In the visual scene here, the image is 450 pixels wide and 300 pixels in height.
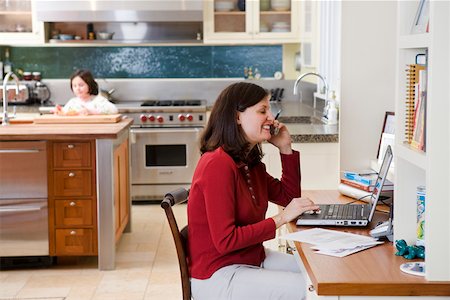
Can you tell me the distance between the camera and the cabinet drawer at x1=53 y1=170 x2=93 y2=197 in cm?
500

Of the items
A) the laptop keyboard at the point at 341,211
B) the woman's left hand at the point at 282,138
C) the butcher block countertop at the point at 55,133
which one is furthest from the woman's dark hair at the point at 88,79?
the laptop keyboard at the point at 341,211

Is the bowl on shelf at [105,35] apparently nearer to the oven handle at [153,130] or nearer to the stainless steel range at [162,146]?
the stainless steel range at [162,146]

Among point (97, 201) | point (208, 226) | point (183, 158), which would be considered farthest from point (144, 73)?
point (208, 226)

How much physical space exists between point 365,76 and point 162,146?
303 centimetres

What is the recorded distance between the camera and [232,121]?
2.89 meters

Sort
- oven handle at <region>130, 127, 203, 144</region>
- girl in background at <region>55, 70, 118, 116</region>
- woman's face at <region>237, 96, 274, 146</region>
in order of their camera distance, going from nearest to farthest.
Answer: woman's face at <region>237, 96, 274, 146</region> < girl in background at <region>55, 70, 118, 116</region> < oven handle at <region>130, 127, 203, 144</region>

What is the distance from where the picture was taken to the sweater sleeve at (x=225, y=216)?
270 cm

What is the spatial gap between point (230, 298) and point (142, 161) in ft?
14.9

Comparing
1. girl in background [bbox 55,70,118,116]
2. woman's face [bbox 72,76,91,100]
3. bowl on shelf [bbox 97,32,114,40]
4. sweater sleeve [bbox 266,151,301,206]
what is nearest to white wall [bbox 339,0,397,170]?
sweater sleeve [bbox 266,151,301,206]

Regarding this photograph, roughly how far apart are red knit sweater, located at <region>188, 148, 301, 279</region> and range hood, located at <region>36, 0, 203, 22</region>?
4.62 metres

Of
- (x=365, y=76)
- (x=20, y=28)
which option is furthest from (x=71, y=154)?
(x=20, y=28)

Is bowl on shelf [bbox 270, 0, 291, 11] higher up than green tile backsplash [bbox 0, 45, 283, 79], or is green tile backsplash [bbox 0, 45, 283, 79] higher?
bowl on shelf [bbox 270, 0, 291, 11]

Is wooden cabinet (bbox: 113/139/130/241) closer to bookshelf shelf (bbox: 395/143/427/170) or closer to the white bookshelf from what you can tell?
bookshelf shelf (bbox: 395/143/427/170)

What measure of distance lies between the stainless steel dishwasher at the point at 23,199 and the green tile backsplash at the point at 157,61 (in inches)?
128
